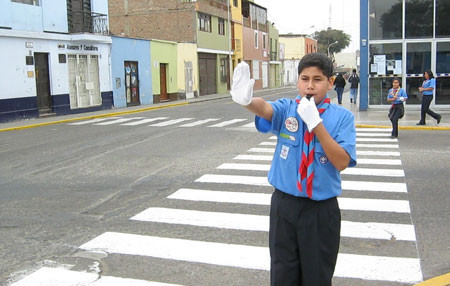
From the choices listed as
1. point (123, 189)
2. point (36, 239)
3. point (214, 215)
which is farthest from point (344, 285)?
point (123, 189)

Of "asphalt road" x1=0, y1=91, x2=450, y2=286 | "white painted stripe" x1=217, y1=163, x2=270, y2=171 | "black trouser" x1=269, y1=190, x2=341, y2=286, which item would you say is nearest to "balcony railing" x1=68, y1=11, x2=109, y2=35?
"asphalt road" x1=0, y1=91, x2=450, y2=286

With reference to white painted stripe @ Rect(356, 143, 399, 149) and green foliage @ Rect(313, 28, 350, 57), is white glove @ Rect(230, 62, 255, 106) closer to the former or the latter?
white painted stripe @ Rect(356, 143, 399, 149)

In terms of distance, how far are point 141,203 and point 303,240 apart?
14.7 ft

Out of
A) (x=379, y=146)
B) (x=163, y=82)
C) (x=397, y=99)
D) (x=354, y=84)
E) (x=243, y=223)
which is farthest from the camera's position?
(x=163, y=82)

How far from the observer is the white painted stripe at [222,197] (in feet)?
23.1

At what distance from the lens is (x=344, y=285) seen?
4.24 m

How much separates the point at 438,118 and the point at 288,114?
544 inches

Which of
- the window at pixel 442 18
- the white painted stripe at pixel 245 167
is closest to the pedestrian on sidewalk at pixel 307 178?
the white painted stripe at pixel 245 167

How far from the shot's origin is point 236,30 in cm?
4903

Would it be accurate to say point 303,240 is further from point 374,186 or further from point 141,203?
point 374,186

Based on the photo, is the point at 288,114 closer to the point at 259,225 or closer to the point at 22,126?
the point at 259,225

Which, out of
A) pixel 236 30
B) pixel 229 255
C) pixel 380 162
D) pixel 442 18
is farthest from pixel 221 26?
pixel 229 255

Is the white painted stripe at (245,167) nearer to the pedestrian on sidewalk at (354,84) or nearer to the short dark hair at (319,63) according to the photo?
the short dark hair at (319,63)

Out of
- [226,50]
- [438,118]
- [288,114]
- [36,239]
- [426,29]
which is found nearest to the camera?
[288,114]
